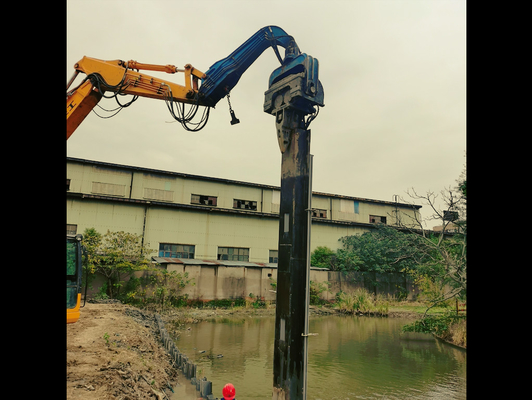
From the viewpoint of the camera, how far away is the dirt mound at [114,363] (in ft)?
18.1

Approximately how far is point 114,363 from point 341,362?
7.12m

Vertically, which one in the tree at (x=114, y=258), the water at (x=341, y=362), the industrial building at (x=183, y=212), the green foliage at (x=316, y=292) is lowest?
the water at (x=341, y=362)

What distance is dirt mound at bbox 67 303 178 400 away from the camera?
553 cm

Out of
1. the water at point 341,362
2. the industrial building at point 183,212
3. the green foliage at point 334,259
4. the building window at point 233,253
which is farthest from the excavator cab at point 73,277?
the green foliage at point 334,259

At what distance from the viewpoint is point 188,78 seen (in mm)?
8141

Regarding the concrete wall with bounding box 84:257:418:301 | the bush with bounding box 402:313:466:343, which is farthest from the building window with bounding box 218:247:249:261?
the bush with bounding box 402:313:466:343

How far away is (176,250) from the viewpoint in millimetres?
22500

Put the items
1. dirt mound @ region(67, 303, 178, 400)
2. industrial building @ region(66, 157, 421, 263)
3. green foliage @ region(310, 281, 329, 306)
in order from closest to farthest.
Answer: dirt mound @ region(67, 303, 178, 400) < industrial building @ region(66, 157, 421, 263) < green foliage @ region(310, 281, 329, 306)

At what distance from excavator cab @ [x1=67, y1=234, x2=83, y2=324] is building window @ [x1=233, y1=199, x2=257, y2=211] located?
62.2ft

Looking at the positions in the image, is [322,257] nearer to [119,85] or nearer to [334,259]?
[334,259]

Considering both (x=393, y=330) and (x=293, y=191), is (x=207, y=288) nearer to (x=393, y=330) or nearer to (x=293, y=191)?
(x=393, y=330)

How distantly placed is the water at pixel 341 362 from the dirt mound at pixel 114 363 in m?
1.49

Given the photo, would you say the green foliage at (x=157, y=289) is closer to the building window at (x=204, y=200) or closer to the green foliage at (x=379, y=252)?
the building window at (x=204, y=200)

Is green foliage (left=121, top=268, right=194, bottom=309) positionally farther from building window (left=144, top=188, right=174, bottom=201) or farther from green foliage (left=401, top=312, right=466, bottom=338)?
green foliage (left=401, top=312, right=466, bottom=338)
